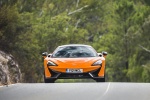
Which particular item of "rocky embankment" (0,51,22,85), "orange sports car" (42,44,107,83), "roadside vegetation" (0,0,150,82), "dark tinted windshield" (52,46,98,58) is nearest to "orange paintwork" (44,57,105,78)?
"orange sports car" (42,44,107,83)

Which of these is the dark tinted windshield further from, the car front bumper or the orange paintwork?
the car front bumper

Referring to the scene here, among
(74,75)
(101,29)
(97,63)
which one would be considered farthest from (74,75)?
(101,29)

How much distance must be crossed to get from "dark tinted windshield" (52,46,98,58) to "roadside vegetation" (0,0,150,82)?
995 cm

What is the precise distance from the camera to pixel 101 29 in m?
77.3

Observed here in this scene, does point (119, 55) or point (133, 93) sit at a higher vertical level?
point (133, 93)

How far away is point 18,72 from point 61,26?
19.7m

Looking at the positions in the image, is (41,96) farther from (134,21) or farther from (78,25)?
(78,25)

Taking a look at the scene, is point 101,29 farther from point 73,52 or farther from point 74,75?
point 74,75

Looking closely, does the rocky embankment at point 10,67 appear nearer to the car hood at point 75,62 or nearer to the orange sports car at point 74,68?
the orange sports car at point 74,68

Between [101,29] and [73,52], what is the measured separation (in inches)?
2232

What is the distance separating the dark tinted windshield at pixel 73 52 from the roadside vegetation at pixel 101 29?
9955 millimetres

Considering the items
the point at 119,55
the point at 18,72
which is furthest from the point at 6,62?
the point at 119,55

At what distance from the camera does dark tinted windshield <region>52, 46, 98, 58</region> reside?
20531 mm

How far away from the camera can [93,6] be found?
68062mm
